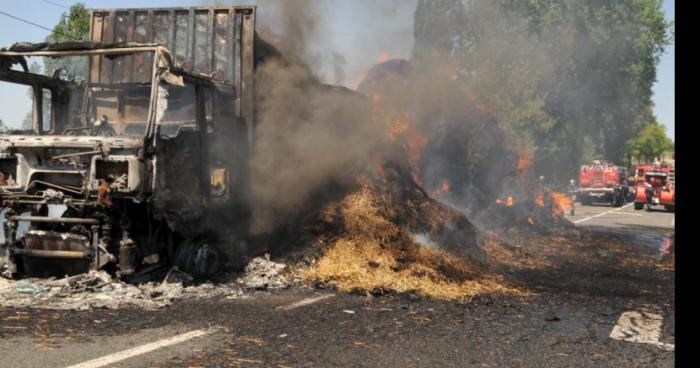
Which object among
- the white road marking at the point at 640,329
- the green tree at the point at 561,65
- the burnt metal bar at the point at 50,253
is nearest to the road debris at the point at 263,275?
the burnt metal bar at the point at 50,253

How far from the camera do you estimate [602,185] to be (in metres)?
39.0

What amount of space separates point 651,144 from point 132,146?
94.2 metres

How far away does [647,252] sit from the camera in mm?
13648

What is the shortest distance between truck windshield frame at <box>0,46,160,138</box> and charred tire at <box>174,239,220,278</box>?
158 centimetres

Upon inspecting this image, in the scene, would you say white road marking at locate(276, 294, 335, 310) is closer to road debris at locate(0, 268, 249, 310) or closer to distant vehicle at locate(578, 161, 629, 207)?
road debris at locate(0, 268, 249, 310)

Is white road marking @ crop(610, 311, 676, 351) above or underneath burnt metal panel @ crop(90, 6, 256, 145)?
underneath

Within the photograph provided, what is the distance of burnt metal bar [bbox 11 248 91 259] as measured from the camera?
22.4 ft

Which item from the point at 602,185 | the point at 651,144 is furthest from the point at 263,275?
the point at 651,144

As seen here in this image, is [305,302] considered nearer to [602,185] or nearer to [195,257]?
[195,257]

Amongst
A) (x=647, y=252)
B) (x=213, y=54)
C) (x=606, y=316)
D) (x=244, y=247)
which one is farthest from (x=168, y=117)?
(x=647, y=252)

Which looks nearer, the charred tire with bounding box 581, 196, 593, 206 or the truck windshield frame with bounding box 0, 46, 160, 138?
the truck windshield frame with bounding box 0, 46, 160, 138

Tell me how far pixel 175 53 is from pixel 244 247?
3.12 metres

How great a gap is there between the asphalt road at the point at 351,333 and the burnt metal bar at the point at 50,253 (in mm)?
839

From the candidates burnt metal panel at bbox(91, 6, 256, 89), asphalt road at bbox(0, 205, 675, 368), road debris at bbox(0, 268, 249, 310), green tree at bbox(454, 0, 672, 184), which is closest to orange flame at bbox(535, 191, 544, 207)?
asphalt road at bbox(0, 205, 675, 368)
